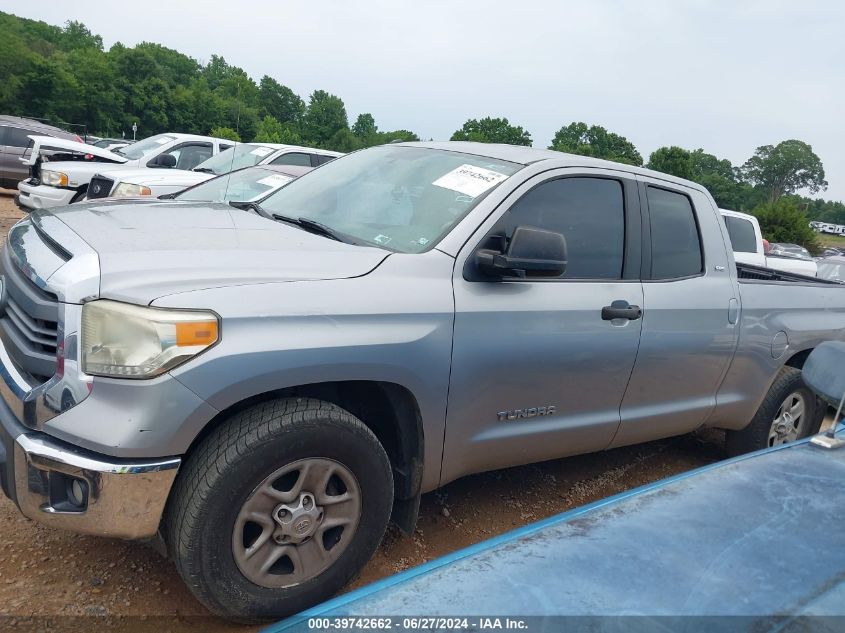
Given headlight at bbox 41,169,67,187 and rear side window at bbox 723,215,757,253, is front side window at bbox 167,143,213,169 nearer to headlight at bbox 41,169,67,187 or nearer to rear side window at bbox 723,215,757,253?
headlight at bbox 41,169,67,187

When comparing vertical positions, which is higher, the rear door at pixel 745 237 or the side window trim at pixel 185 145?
the side window trim at pixel 185 145

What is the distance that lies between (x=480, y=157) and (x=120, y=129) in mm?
60494

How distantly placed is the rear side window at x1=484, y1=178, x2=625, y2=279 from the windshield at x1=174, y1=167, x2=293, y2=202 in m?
3.43

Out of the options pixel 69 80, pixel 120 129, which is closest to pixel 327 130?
pixel 120 129

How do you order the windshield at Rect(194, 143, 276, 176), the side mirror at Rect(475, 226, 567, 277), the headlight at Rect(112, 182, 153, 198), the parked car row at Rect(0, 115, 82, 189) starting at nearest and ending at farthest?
the side mirror at Rect(475, 226, 567, 277), the headlight at Rect(112, 182, 153, 198), the windshield at Rect(194, 143, 276, 176), the parked car row at Rect(0, 115, 82, 189)

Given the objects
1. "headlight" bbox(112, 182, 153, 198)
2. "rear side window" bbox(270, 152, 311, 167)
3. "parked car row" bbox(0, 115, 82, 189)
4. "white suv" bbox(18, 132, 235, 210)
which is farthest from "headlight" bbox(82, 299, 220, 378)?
"parked car row" bbox(0, 115, 82, 189)

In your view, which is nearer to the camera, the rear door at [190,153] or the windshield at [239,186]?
the windshield at [239,186]

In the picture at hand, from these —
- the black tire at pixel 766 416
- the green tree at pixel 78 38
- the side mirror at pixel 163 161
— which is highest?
the green tree at pixel 78 38

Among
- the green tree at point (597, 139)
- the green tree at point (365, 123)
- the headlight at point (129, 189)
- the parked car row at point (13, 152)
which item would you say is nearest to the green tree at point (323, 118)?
the green tree at point (365, 123)

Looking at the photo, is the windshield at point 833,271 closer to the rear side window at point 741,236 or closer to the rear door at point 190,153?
the rear side window at point 741,236

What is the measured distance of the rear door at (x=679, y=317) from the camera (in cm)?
351

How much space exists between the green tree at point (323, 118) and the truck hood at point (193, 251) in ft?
224

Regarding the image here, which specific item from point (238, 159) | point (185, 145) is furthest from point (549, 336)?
point (185, 145)

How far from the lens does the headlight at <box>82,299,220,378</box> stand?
210 centimetres
